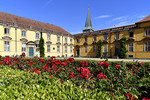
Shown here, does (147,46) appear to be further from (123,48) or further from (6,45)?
(6,45)

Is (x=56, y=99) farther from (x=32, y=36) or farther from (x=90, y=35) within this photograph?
(x=90, y=35)

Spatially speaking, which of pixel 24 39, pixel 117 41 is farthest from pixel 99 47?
pixel 24 39

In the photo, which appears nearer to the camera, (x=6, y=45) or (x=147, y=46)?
(x=6, y=45)

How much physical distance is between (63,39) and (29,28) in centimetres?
1082

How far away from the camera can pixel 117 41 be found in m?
23.9

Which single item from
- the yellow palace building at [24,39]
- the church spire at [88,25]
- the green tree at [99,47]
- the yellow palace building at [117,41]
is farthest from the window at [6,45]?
the church spire at [88,25]

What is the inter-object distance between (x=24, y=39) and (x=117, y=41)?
23379mm

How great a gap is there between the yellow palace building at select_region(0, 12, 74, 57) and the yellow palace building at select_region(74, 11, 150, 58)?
5755 millimetres

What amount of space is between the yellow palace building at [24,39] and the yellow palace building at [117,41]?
18.9 ft

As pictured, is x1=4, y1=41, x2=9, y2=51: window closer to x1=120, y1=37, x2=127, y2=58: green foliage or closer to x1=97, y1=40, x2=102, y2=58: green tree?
x1=97, y1=40, x2=102, y2=58: green tree

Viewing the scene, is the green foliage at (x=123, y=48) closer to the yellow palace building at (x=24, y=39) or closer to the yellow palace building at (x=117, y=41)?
the yellow palace building at (x=117, y=41)

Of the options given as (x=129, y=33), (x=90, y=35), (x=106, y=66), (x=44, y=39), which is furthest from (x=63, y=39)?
(x=106, y=66)

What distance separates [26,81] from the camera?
2756 mm

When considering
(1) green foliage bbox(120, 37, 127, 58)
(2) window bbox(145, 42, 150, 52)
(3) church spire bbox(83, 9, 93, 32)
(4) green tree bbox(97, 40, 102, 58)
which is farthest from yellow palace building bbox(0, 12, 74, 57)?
Result: (2) window bbox(145, 42, 150, 52)
